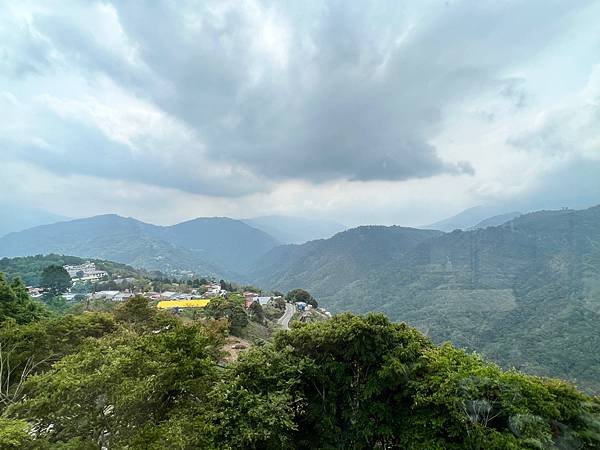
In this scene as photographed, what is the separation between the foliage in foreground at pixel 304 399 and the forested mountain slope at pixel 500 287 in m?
42.6

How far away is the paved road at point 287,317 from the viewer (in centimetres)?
3952

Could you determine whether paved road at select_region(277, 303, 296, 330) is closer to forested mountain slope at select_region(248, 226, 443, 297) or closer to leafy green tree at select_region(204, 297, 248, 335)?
leafy green tree at select_region(204, 297, 248, 335)

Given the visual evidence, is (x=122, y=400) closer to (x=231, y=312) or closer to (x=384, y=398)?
(x=384, y=398)

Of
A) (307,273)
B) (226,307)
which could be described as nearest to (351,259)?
(307,273)

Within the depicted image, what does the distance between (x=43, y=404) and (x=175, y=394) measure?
2.55 metres

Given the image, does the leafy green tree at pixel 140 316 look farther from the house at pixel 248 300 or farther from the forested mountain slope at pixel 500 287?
the forested mountain slope at pixel 500 287

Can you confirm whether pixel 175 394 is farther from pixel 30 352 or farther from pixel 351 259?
pixel 351 259

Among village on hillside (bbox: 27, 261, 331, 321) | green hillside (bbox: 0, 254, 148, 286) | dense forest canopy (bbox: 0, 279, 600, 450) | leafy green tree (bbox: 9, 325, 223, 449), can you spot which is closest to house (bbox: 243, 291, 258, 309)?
village on hillside (bbox: 27, 261, 331, 321)

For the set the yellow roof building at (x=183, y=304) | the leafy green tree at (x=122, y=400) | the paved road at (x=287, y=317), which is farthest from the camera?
the yellow roof building at (x=183, y=304)

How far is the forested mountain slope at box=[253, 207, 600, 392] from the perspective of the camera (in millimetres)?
53750

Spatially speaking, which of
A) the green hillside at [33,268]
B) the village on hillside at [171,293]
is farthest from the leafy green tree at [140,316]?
the green hillside at [33,268]

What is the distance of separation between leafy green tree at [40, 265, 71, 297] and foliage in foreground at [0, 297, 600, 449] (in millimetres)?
49980

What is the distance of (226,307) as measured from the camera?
1198 inches

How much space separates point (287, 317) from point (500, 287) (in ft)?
279
